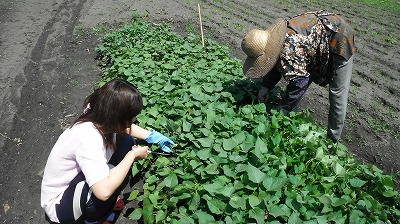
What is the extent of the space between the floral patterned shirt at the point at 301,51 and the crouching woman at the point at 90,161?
4.21 feet

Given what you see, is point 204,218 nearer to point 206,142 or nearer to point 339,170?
point 206,142

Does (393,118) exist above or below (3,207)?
above

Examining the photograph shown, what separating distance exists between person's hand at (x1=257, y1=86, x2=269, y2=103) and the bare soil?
0.91 metres

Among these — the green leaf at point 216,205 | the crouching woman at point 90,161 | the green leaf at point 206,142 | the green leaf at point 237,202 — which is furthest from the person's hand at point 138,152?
the green leaf at point 237,202

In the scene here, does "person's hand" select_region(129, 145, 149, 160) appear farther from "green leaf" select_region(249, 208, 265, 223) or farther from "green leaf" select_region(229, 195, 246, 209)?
"green leaf" select_region(249, 208, 265, 223)

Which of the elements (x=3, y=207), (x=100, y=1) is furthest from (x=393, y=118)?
(x=100, y=1)

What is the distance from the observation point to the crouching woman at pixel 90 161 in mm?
1873

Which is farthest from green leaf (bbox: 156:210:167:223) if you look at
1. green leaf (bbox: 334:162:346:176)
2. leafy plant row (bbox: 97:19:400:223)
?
green leaf (bbox: 334:162:346:176)

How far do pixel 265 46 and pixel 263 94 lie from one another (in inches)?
21.7

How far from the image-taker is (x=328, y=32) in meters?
2.72

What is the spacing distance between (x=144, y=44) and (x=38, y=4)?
13.8 feet

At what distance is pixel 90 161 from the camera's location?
1859mm

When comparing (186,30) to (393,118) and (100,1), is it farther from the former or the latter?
(393,118)

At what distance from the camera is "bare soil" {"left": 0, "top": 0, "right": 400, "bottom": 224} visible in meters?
3.12
